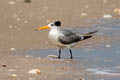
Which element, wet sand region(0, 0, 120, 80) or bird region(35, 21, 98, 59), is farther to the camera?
bird region(35, 21, 98, 59)

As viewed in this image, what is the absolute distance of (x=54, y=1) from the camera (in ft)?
63.2

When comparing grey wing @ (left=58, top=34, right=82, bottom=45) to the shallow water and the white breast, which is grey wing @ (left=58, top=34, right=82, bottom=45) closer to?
the white breast

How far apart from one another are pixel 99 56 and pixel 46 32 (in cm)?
362

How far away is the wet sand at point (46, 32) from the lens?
859 cm

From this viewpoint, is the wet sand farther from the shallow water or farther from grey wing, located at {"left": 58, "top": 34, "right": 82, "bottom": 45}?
grey wing, located at {"left": 58, "top": 34, "right": 82, "bottom": 45}

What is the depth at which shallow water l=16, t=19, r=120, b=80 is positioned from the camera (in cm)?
862

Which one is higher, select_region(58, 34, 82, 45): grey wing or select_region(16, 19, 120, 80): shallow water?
select_region(58, 34, 82, 45): grey wing

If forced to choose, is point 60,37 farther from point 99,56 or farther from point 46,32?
point 46,32

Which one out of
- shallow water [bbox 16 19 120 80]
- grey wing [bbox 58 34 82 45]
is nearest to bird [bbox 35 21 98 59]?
grey wing [bbox 58 34 82 45]

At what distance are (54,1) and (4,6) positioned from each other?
2.73 m

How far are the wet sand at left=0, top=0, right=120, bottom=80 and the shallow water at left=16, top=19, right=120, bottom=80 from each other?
0.06 ft

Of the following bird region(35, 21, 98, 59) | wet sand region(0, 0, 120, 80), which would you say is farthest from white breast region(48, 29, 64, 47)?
wet sand region(0, 0, 120, 80)

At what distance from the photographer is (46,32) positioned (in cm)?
1393

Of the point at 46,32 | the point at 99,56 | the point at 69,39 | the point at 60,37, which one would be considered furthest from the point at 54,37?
the point at 46,32
